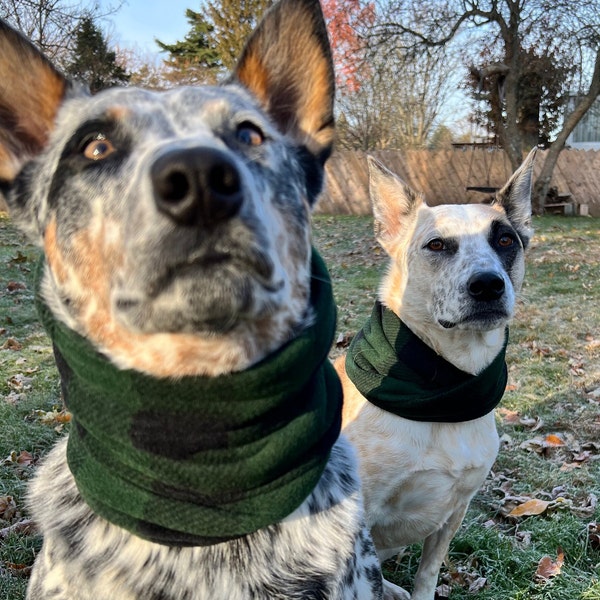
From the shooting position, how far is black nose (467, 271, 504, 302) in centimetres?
294

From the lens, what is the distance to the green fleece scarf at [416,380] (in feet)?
9.17

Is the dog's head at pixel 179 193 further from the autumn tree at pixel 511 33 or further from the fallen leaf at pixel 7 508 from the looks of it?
the autumn tree at pixel 511 33

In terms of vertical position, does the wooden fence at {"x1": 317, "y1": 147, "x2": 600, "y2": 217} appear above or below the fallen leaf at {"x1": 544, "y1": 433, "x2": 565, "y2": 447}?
above

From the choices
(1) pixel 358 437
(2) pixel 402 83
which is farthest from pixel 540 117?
(1) pixel 358 437

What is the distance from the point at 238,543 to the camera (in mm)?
1645

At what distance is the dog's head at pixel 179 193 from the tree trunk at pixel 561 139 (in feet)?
56.8

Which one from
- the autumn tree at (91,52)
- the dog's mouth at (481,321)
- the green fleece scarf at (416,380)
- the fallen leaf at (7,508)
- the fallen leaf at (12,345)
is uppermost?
the autumn tree at (91,52)

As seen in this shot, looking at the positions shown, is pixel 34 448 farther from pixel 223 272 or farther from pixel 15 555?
pixel 223 272

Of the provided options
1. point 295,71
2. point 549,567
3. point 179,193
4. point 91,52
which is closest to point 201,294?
point 179,193

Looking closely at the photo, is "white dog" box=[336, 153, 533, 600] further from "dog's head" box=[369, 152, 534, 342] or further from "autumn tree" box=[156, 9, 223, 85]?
"autumn tree" box=[156, 9, 223, 85]

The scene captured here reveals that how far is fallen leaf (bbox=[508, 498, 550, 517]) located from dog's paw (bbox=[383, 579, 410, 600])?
984mm

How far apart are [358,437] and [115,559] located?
4.97ft

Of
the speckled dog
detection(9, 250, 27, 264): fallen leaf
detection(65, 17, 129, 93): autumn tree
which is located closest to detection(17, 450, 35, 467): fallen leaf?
the speckled dog

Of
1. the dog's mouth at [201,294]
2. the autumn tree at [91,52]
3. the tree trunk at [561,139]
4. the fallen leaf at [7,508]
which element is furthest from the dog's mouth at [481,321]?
the tree trunk at [561,139]
